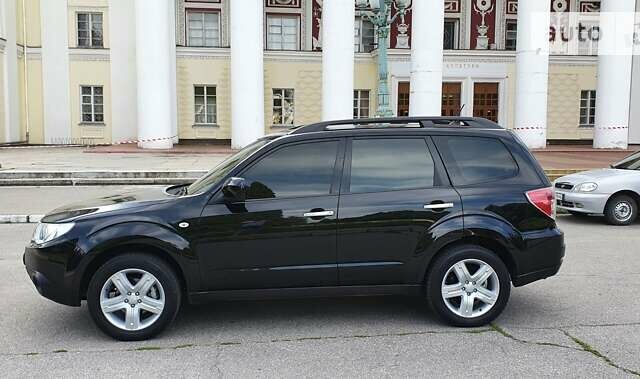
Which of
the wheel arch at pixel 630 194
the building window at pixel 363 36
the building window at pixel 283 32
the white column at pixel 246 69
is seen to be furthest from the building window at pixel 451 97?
the wheel arch at pixel 630 194

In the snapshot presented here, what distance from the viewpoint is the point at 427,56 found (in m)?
23.4

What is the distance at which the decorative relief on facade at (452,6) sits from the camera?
106 feet

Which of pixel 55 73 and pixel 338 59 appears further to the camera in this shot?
pixel 55 73

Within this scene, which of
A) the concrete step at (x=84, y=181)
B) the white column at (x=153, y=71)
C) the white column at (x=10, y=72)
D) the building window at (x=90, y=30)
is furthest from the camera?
the building window at (x=90, y=30)

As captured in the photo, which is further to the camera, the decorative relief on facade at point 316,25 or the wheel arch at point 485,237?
the decorative relief on facade at point 316,25

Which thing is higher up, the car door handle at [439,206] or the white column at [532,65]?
the white column at [532,65]

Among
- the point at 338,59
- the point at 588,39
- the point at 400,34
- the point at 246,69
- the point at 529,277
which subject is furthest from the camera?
the point at 588,39

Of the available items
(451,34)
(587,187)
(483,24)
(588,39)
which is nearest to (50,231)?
(587,187)

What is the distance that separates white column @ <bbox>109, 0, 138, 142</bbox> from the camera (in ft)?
101

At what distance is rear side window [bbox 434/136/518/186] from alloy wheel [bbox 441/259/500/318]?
723 millimetres

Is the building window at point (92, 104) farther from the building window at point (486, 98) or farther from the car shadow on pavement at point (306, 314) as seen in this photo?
the car shadow on pavement at point (306, 314)

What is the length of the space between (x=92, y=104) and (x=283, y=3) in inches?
443

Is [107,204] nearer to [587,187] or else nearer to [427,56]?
[587,187]

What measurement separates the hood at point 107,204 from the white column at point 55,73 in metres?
28.2
